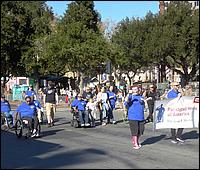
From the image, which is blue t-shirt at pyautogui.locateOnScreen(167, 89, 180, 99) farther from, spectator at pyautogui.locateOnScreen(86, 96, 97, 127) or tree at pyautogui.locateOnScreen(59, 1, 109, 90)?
tree at pyautogui.locateOnScreen(59, 1, 109, 90)

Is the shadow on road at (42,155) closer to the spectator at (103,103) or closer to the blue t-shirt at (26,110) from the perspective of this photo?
the blue t-shirt at (26,110)

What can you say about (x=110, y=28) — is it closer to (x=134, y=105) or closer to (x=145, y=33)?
(x=145, y=33)

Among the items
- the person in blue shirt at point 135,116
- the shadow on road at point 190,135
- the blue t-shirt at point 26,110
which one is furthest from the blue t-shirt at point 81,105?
the person in blue shirt at point 135,116

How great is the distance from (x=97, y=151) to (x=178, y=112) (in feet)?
8.76

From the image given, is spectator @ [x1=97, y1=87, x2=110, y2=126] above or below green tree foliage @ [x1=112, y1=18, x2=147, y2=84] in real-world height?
below

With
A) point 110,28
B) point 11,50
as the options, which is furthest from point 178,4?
point 11,50

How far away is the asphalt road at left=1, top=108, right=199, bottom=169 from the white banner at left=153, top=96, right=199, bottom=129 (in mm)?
584

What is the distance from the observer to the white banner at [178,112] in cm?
1288

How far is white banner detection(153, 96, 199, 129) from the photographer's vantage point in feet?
42.2

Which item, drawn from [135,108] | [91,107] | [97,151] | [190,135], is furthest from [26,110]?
[91,107]

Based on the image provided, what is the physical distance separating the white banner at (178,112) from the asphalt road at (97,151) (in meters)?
0.58

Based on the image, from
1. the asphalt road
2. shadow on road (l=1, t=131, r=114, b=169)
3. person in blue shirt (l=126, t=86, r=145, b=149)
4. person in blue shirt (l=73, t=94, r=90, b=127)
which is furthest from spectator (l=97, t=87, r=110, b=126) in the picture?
person in blue shirt (l=126, t=86, r=145, b=149)

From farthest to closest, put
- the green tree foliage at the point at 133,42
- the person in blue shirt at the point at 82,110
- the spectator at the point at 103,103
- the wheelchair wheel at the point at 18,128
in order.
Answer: the green tree foliage at the point at 133,42, the spectator at the point at 103,103, the person in blue shirt at the point at 82,110, the wheelchair wheel at the point at 18,128

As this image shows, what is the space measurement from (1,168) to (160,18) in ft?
159
